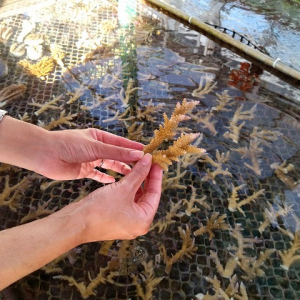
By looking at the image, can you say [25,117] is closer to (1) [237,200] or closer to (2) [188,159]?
(2) [188,159]

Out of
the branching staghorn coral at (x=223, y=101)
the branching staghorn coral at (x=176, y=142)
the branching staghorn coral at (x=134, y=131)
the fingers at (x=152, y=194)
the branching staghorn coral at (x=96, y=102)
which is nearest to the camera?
the fingers at (x=152, y=194)

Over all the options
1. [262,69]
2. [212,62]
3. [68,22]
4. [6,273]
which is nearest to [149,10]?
[68,22]

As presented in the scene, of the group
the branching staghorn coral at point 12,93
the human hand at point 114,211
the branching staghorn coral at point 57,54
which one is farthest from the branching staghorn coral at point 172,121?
the branching staghorn coral at point 57,54

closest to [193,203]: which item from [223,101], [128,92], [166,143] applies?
[166,143]

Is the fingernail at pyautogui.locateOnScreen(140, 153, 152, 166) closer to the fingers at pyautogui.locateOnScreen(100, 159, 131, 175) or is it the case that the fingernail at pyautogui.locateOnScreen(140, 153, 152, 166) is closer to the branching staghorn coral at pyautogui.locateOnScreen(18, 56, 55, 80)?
the fingers at pyautogui.locateOnScreen(100, 159, 131, 175)

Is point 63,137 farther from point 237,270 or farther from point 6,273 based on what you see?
point 237,270

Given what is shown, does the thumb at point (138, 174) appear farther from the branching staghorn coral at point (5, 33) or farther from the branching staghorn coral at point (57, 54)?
the branching staghorn coral at point (5, 33)
